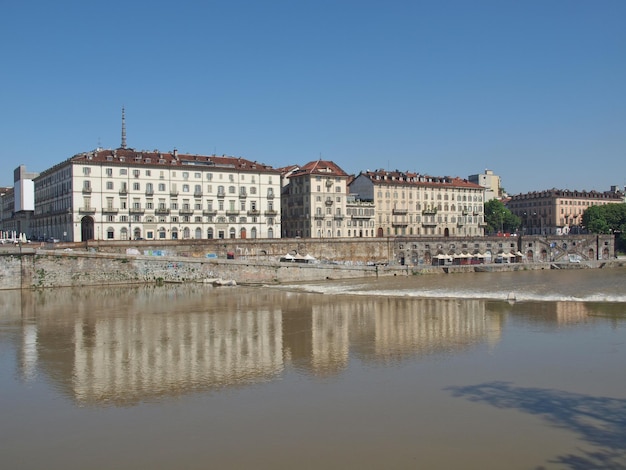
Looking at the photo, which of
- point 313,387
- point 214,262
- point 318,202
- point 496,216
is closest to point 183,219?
point 214,262

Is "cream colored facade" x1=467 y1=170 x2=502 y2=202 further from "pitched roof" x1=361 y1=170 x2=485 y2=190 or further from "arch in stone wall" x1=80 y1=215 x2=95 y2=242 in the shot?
"arch in stone wall" x1=80 y1=215 x2=95 y2=242

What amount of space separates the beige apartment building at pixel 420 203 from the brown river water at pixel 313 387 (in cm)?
5280

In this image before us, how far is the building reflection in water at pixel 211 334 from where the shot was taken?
25.4 m

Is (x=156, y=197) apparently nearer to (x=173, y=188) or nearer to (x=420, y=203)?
(x=173, y=188)

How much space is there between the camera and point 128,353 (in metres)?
30.0

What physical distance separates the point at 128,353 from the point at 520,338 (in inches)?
817

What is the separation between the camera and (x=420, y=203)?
331 feet

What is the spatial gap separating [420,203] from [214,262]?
46843 mm

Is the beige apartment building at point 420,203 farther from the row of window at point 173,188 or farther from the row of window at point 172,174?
the row of window at point 172,174

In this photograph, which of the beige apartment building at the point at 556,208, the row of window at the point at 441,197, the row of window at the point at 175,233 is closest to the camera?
the row of window at the point at 175,233

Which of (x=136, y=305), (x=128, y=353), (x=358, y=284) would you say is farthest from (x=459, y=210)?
(x=128, y=353)

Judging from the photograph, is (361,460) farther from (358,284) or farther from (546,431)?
(358,284)

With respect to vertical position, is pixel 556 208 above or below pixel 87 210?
above

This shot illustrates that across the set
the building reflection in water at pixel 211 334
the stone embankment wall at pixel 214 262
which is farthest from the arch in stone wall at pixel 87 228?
the building reflection in water at pixel 211 334
